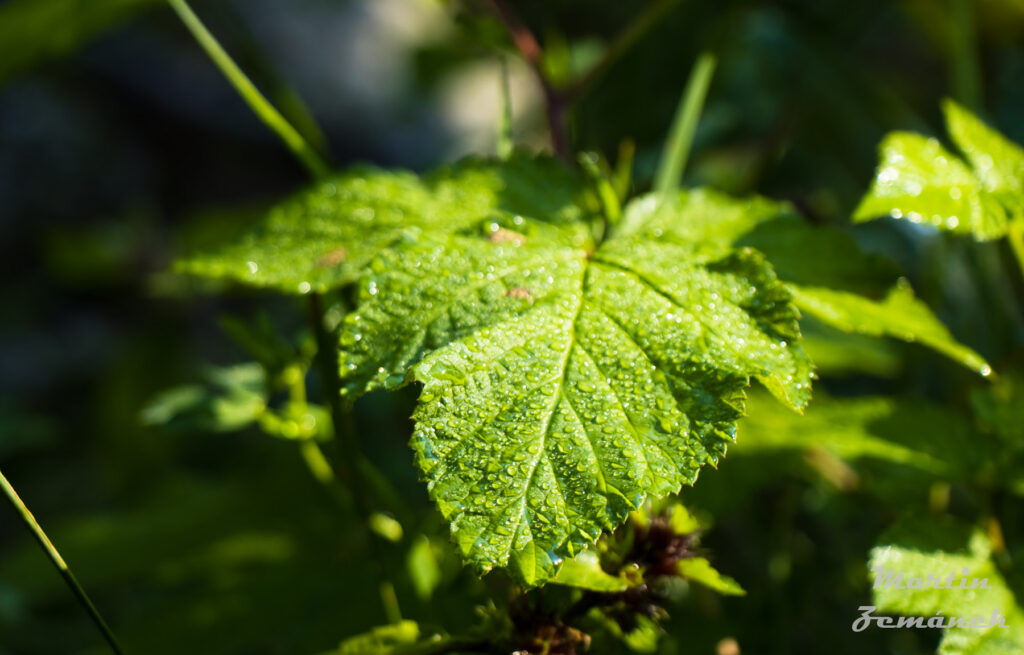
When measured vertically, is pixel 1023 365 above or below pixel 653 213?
below

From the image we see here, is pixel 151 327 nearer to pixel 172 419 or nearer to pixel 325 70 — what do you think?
pixel 172 419

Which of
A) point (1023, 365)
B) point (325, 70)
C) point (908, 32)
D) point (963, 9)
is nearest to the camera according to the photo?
point (1023, 365)

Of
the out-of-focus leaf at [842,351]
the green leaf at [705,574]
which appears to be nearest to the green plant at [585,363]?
the green leaf at [705,574]

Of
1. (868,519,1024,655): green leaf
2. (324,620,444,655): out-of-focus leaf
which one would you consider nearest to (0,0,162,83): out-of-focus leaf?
(324,620,444,655): out-of-focus leaf

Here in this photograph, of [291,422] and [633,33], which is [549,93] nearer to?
[633,33]

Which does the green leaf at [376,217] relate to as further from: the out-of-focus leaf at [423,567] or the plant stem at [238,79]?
the out-of-focus leaf at [423,567]

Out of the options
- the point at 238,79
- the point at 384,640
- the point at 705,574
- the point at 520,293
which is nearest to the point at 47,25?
the point at 238,79

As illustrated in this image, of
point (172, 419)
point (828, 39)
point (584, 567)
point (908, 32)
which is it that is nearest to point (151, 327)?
point (172, 419)
